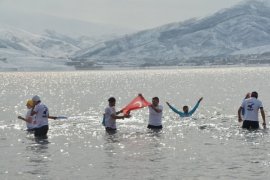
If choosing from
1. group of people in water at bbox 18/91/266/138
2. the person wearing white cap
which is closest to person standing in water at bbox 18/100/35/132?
group of people in water at bbox 18/91/266/138

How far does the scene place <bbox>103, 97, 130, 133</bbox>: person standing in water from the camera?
3193 centimetres

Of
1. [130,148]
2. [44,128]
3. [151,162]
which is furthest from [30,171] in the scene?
[44,128]

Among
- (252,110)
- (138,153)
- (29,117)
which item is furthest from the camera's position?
(29,117)

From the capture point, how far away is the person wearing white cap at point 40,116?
30172mm

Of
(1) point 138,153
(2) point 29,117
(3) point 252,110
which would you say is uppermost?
(3) point 252,110

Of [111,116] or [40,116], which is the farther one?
[111,116]

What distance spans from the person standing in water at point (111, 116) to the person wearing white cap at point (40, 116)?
11.5ft

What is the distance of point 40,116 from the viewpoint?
99.9ft

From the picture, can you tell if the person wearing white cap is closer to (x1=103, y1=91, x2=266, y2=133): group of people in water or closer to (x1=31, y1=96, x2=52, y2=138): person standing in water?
(x1=31, y1=96, x2=52, y2=138): person standing in water

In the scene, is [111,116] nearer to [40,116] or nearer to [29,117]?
[40,116]

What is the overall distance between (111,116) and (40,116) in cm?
428

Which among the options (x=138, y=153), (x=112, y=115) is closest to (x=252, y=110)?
(x=112, y=115)

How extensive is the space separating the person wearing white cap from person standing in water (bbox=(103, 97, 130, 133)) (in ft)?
11.5

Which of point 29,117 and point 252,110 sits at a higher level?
point 252,110
